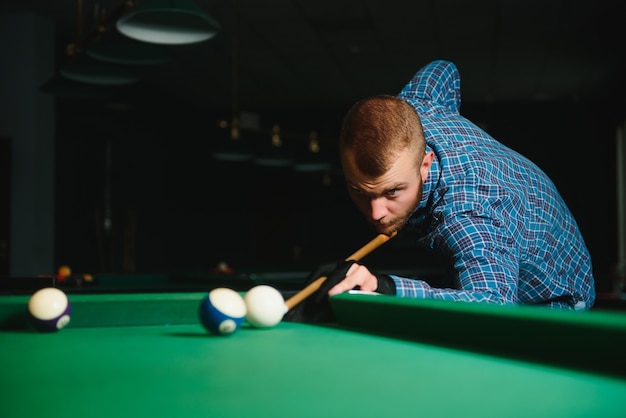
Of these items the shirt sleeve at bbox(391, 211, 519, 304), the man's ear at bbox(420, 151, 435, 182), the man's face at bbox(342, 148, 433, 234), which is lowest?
the shirt sleeve at bbox(391, 211, 519, 304)

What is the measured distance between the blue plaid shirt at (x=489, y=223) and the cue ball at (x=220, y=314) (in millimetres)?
505

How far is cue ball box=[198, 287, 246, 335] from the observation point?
1.70 meters

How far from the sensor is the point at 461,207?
212cm

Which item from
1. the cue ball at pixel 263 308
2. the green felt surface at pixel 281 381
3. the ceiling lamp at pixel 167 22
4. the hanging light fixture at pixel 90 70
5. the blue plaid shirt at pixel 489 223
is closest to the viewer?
the green felt surface at pixel 281 381

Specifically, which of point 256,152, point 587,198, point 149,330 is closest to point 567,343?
point 149,330

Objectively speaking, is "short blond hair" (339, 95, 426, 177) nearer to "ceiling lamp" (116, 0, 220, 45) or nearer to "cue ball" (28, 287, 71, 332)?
"cue ball" (28, 287, 71, 332)

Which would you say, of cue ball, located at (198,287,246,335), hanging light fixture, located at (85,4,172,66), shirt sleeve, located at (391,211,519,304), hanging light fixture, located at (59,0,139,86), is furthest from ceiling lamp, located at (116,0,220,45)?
cue ball, located at (198,287,246,335)

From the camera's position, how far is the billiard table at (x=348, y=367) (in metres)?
1.02

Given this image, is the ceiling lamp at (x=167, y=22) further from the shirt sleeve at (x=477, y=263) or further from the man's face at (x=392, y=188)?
the shirt sleeve at (x=477, y=263)

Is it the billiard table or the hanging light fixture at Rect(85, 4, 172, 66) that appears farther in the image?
the hanging light fixture at Rect(85, 4, 172, 66)

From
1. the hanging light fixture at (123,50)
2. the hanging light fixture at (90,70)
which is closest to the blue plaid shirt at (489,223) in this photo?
the hanging light fixture at (123,50)

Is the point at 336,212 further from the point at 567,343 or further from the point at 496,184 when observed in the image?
the point at 567,343

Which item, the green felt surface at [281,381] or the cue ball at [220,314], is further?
the cue ball at [220,314]

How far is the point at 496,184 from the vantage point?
86.6 inches
